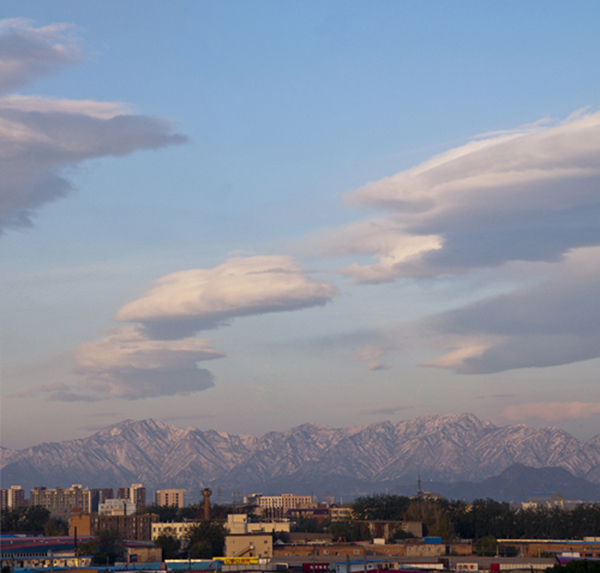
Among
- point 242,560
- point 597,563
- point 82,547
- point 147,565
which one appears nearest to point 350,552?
point 242,560

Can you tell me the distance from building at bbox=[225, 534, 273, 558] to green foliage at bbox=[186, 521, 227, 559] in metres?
16.4

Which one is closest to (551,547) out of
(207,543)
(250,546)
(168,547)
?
(250,546)

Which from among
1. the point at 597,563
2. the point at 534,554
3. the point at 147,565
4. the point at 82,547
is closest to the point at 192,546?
the point at 82,547

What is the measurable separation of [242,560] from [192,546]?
140 feet

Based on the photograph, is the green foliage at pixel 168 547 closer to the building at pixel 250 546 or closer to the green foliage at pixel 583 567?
the building at pixel 250 546

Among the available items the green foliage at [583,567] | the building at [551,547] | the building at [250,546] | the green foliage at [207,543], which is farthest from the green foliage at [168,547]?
the green foliage at [583,567]

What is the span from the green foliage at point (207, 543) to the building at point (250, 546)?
53.9 ft

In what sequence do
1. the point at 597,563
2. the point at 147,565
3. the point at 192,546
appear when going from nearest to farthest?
1. the point at 597,563
2. the point at 147,565
3. the point at 192,546

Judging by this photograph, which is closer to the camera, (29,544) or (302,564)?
(302,564)

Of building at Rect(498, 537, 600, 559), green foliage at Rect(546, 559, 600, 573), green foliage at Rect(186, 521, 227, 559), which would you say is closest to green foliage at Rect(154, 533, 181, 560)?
green foliage at Rect(186, 521, 227, 559)

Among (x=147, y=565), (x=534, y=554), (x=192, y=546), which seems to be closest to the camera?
(x=147, y=565)

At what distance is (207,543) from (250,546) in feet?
91.9

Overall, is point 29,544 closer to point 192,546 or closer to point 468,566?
point 192,546

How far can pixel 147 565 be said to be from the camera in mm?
147000
